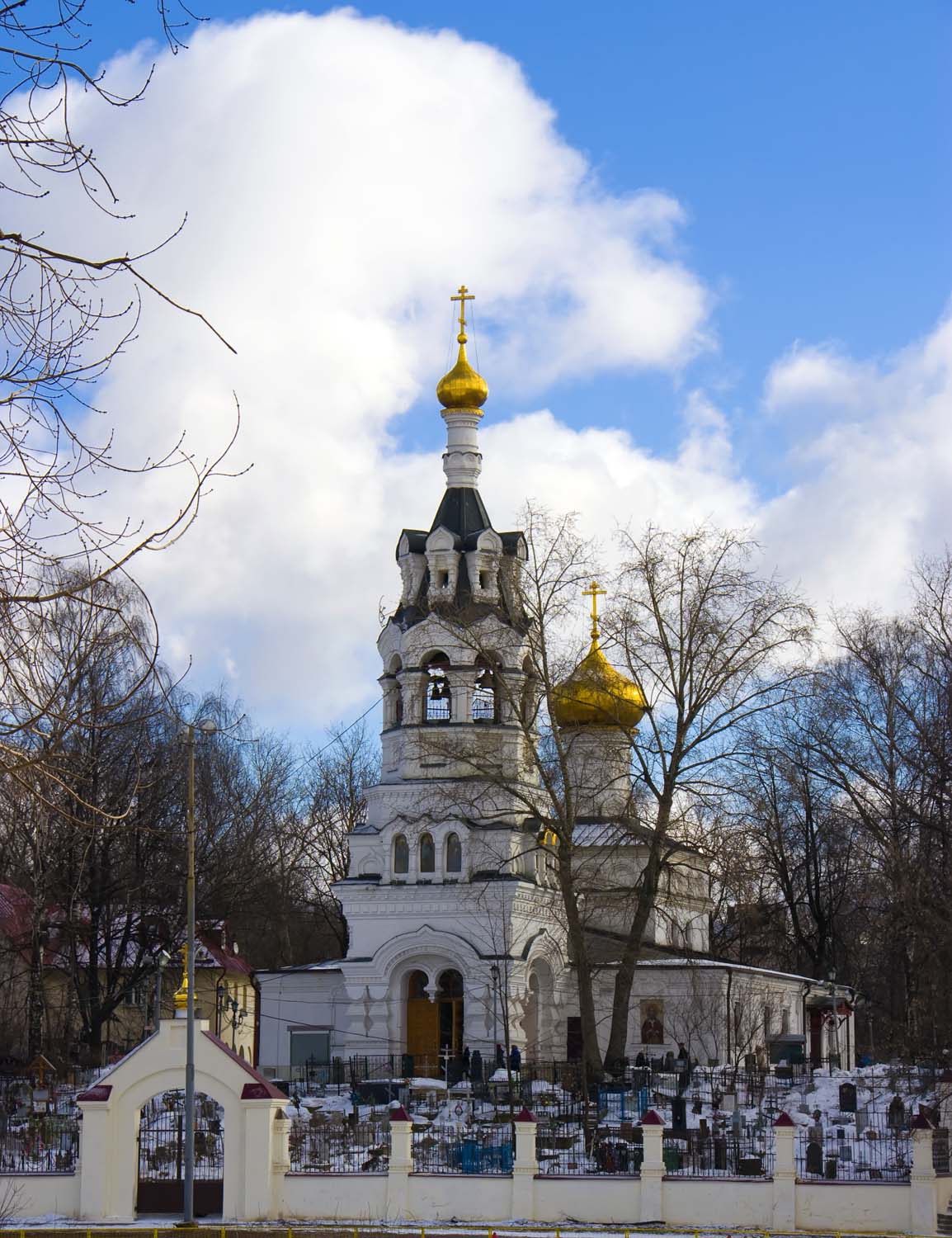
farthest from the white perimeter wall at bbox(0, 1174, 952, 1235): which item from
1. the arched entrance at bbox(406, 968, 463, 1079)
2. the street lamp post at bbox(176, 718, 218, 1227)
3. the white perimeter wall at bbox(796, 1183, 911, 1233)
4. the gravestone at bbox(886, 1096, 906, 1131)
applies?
the arched entrance at bbox(406, 968, 463, 1079)

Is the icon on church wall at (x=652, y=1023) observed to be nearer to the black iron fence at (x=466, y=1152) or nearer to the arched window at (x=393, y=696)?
the arched window at (x=393, y=696)

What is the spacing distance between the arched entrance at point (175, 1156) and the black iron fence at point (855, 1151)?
865cm

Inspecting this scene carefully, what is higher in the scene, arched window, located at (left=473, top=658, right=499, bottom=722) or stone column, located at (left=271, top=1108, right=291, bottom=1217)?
arched window, located at (left=473, top=658, right=499, bottom=722)

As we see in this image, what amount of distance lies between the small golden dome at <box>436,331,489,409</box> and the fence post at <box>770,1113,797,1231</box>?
885 inches

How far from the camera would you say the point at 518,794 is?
115ft

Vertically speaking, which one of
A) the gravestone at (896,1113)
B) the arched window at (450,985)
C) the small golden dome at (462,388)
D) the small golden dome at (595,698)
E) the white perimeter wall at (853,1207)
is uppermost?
the small golden dome at (462,388)

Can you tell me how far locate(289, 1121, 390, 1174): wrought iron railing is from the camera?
26.2 m

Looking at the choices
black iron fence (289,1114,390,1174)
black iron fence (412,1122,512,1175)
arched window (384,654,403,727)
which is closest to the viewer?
black iron fence (289,1114,390,1174)

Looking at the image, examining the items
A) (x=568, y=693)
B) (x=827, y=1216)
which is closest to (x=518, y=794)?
(x=568, y=693)

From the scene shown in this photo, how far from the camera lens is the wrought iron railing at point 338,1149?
26203mm

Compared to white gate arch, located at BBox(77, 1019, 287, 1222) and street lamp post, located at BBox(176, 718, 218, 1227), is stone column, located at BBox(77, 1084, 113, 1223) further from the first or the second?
street lamp post, located at BBox(176, 718, 218, 1227)

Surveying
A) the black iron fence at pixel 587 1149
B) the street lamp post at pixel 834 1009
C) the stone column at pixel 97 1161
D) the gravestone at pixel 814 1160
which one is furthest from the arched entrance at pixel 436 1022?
the stone column at pixel 97 1161

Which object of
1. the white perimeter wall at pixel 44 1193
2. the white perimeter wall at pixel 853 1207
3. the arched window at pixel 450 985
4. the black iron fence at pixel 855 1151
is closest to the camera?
the white perimeter wall at pixel 853 1207

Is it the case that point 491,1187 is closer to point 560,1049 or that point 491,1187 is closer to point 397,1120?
point 397,1120
